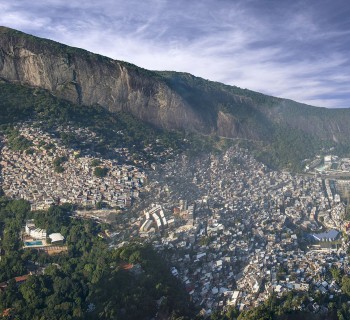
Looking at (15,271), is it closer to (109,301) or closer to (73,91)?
(109,301)

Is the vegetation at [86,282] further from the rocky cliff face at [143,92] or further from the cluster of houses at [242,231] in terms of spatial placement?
the rocky cliff face at [143,92]

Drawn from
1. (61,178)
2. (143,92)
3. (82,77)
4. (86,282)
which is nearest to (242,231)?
(86,282)

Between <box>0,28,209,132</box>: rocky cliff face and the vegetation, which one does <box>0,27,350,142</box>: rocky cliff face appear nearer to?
<box>0,28,209,132</box>: rocky cliff face

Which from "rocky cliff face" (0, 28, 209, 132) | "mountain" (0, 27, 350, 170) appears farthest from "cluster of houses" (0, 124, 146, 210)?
"mountain" (0, 27, 350, 170)

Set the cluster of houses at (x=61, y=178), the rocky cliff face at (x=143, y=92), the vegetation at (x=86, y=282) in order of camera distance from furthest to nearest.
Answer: the rocky cliff face at (x=143, y=92) < the cluster of houses at (x=61, y=178) < the vegetation at (x=86, y=282)

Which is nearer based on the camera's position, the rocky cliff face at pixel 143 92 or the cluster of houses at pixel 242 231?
the cluster of houses at pixel 242 231

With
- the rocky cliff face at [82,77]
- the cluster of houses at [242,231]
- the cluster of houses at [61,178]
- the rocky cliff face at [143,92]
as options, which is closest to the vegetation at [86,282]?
the cluster of houses at [242,231]

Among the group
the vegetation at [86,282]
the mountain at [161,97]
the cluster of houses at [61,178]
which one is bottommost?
the vegetation at [86,282]

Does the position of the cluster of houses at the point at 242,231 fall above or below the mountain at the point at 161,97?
below
